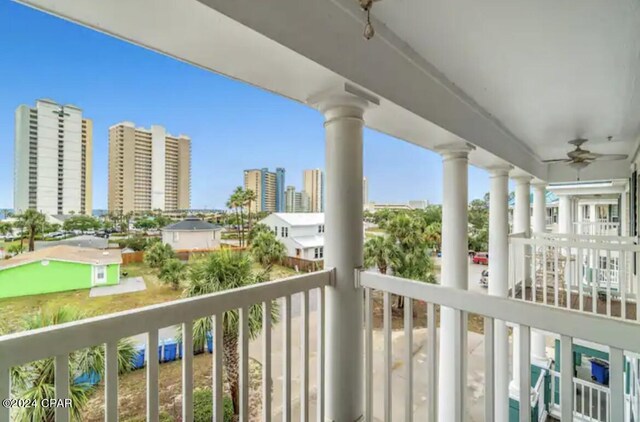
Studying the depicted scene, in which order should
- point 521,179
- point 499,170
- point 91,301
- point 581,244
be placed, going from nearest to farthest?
1. point 91,301
2. point 581,244
3. point 499,170
4. point 521,179

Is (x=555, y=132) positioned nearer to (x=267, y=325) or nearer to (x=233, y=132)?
(x=233, y=132)

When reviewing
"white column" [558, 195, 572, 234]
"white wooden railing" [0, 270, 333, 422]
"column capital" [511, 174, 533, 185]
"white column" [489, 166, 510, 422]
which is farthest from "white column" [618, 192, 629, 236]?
"white wooden railing" [0, 270, 333, 422]

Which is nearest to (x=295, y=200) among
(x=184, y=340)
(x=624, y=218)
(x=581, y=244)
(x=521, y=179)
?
(x=184, y=340)

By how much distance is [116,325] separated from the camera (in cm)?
81

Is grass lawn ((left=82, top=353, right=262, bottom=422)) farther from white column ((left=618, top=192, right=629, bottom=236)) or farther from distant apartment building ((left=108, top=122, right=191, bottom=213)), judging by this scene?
white column ((left=618, top=192, right=629, bottom=236))

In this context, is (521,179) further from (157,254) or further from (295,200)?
(157,254)

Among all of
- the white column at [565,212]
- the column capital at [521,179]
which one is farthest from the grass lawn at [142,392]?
the white column at [565,212]

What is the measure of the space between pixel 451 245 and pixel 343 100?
170cm

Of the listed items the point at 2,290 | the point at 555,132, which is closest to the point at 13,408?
the point at 2,290

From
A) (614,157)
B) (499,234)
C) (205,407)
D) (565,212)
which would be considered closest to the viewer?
(205,407)

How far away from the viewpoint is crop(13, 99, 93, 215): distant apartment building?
2.80 feet

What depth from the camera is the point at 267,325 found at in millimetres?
1225

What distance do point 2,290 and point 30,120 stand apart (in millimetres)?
486

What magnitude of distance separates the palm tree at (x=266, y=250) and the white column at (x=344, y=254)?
25cm
